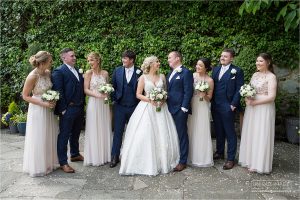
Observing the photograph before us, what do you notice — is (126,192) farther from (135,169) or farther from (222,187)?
(222,187)

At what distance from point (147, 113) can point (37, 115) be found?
1.79 m

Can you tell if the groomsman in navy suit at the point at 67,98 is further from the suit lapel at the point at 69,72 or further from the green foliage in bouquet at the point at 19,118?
the green foliage in bouquet at the point at 19,118

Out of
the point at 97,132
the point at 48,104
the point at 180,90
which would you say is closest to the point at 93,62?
the point at 48,104

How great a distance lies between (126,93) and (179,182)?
1.74 m

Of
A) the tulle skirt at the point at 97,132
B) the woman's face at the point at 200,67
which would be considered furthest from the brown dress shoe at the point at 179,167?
the woman's face at the point at 200,67

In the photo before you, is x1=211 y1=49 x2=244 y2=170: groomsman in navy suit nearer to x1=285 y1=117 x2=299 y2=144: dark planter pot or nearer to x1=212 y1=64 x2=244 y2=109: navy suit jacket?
x1=212 y1=64 x2=244 y2=109: navy suit jacket

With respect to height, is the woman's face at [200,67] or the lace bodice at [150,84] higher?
the woman's face at [200,67]

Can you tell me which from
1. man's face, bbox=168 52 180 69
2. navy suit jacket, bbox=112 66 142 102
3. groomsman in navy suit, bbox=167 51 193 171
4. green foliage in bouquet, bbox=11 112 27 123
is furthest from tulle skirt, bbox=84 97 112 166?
green foliage in bouquet, bbox=11 112 27 123

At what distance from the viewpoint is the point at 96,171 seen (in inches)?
259

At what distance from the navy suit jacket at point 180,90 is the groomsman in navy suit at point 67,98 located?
1.54m

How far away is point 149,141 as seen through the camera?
6.32 meters

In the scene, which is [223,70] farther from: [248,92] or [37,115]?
[37,115]

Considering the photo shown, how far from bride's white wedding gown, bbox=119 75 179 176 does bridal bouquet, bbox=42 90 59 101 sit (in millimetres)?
1311

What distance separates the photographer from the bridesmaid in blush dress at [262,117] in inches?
252
